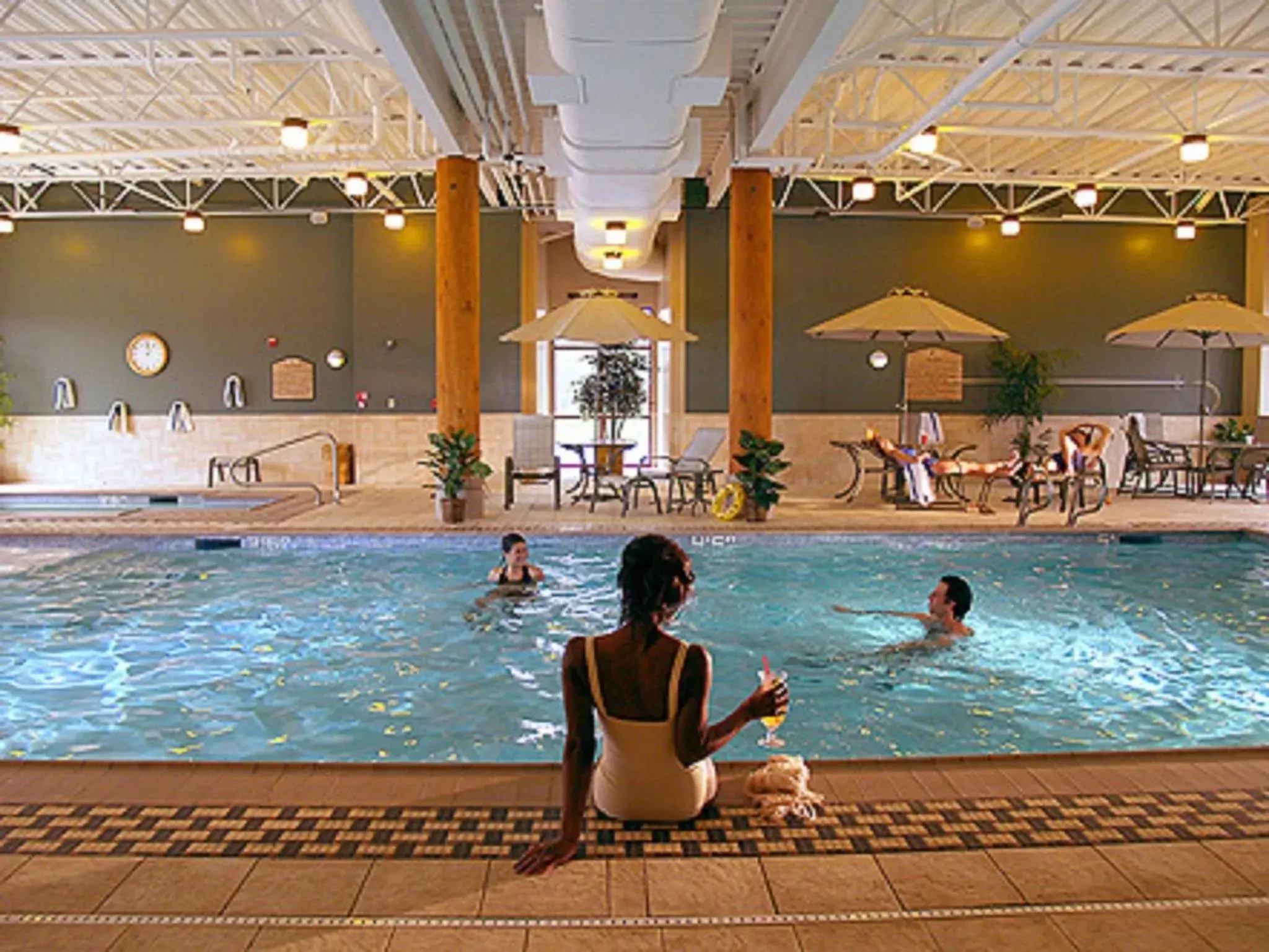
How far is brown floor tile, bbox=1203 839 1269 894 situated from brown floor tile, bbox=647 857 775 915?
3.75 ft

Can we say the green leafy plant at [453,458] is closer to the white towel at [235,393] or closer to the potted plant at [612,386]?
the white towel at [235,393]

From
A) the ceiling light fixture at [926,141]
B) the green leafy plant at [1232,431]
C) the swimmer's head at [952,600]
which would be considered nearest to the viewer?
the swimmer's head at [952,600]

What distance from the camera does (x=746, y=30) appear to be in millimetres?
7715

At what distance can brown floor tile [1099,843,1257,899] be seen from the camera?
229 cm

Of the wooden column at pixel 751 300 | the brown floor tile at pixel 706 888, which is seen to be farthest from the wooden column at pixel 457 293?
the brown floor tile at pixel 706 888

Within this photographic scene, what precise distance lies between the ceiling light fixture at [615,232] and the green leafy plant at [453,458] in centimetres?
268

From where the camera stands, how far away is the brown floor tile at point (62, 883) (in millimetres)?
2219

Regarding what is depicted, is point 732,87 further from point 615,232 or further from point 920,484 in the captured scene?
point 920,484

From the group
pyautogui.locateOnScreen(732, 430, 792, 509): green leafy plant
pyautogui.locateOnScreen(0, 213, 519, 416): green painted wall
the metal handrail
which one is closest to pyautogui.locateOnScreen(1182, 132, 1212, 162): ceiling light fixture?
pyautogui.locateOnScreen(732, 430, 792, 509): green leafy plant

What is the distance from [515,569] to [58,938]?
457 cm

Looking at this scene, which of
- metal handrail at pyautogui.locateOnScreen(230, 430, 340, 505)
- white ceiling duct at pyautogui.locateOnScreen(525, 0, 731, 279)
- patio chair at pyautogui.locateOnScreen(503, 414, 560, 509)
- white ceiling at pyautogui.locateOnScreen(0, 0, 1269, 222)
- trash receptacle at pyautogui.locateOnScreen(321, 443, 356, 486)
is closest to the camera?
white ceiling duct at pyautogui.locateOnScreen(525, 0, 731, 279)

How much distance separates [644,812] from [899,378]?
1165 cm

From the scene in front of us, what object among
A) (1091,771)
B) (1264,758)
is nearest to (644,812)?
(1091,771)

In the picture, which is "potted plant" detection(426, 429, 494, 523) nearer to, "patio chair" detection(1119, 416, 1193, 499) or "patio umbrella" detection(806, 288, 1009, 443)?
"patio umbrella" detection(806, 288, 1009, 443)
